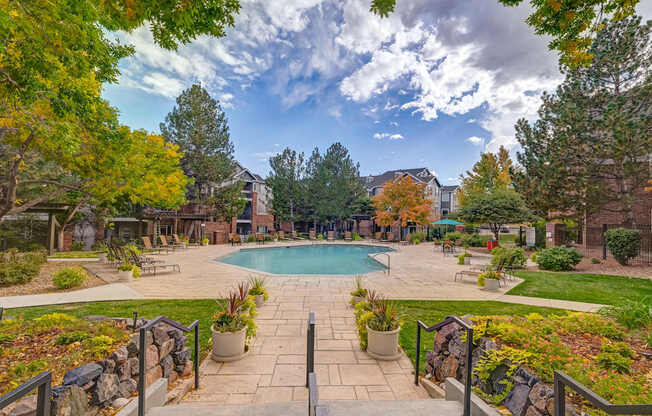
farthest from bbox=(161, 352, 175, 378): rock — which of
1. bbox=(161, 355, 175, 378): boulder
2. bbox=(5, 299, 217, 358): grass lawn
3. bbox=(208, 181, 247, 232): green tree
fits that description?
bbox=(208, 181, 247, 232): green tree

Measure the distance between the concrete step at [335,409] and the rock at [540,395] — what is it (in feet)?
2.17

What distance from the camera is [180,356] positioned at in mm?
3691

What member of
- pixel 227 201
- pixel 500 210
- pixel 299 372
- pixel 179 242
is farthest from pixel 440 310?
pixel 227 201

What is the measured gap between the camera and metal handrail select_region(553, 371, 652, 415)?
48.3 inches

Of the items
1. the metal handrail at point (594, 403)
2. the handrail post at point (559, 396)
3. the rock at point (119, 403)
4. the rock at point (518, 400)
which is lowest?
Answer: the rock at point (119, 403)

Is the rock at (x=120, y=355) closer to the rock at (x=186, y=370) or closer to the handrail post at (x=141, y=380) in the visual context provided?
the handrail post at (x=141, y=380)

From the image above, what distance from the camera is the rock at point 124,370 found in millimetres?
2884

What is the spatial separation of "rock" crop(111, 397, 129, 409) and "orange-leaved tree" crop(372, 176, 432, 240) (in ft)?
84.8

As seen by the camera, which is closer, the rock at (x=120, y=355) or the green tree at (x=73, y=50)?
the rock at (x=120, y=355)

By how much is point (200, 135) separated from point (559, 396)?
27550mm

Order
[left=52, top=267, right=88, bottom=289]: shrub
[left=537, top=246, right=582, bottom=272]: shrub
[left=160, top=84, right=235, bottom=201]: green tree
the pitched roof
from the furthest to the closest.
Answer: the pitched roof
[left=160, top=84, right=235, bottom=201]: green tree
[left=537, top=246, right=582, bottom=272]: shrub
[left=52, top=267, right=88, bottom=289]: shrub

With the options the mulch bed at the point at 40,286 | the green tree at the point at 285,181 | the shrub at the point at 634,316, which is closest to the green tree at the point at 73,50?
the mulch bed at the point at 40,286

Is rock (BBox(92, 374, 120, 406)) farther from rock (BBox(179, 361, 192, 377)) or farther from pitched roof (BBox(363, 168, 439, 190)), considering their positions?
pitched roof (BBox(363, 168, 439, 190))

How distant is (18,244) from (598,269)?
31141 mm
